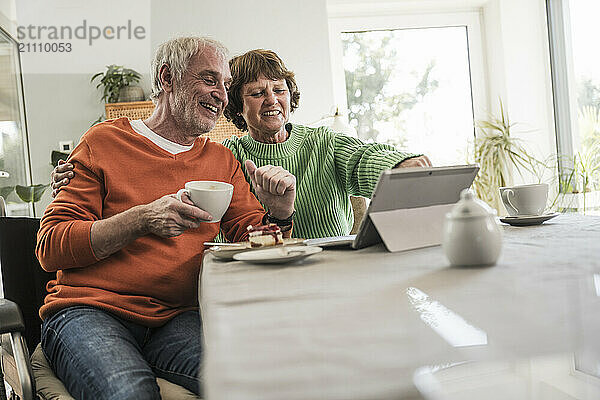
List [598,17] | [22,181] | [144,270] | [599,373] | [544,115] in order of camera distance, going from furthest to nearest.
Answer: [544,115] → [22,181] → [598,17] → [144,270] → [599,373]

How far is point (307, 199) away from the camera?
1.72 m

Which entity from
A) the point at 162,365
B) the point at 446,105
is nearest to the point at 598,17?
the point at 446,105

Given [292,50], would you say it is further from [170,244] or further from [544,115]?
[170,244]

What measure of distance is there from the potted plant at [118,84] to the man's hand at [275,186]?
2988 mm

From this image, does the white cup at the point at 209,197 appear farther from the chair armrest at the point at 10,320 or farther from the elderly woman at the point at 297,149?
the elderly woman at the point at 297,149

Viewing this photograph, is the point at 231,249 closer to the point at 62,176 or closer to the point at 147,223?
the point at 147,223

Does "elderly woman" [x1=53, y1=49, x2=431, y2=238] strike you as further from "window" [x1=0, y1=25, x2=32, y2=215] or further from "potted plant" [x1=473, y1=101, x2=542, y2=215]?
"potted plant" [x1=473, y1=101, x2=542, y2=215]

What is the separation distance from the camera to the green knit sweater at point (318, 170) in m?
1.72

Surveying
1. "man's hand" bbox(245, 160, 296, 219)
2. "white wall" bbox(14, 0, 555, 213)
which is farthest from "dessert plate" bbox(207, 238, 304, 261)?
"white wall" bbox(14, 0, 555, 213)

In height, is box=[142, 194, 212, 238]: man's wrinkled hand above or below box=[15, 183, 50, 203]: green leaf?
below


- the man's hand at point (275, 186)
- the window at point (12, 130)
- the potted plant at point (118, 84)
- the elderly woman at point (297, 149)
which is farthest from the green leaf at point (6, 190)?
the man's hand at point (275, 186)

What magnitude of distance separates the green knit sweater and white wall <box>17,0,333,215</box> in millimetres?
2620

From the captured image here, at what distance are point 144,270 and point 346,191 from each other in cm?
75

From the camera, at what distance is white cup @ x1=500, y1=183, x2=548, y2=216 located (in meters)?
1.30
